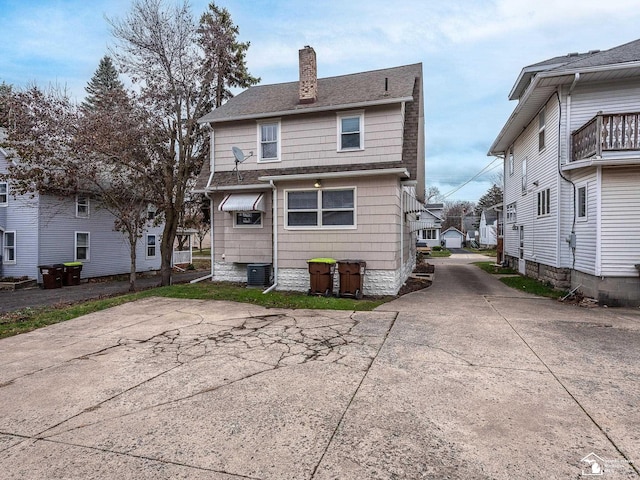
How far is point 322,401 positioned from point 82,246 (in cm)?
1866

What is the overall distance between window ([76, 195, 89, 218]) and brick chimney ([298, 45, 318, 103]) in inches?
510

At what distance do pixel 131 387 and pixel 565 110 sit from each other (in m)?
12.7

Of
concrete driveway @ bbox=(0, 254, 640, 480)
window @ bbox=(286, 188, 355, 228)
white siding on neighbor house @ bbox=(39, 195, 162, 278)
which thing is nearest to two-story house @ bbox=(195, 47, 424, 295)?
window @ bbox=(286, 188, 355, 228)

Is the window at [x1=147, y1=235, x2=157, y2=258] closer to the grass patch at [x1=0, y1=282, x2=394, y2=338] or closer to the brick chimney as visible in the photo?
the grass patch at [x1=0, y1=282, x2=394, y2=338]

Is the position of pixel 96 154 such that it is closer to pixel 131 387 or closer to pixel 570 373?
pixel 131 387

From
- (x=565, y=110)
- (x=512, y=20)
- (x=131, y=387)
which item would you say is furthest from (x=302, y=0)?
(x=131, y=387)

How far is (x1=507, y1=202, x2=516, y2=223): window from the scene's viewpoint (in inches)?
661

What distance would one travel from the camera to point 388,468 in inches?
97.9

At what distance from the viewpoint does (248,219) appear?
11945 millimetres

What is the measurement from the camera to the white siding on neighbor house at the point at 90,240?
15836mm

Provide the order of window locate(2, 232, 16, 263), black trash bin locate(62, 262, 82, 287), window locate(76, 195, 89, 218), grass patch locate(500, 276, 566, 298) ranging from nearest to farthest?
grass patch locate(500, 276, 566, 298) → black trash bin locate(62, 262, 82, 287) → window locate(2, 232, 16, 263) → window locate(76, 195, 89, 218)

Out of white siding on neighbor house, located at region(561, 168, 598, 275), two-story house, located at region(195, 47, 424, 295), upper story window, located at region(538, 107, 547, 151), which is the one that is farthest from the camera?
upper story window, located at region(538, 107, 547, 151)

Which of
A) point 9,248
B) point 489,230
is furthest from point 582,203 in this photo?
point 489,230

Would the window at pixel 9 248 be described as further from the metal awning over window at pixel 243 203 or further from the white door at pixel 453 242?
the white door at pixel 453 242
